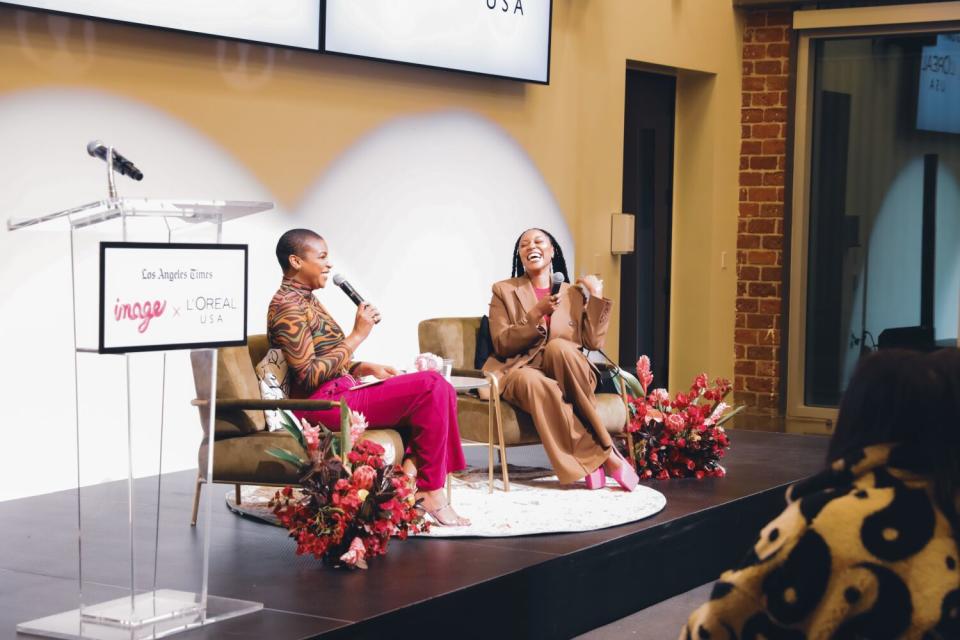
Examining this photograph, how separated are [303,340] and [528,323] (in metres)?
1.30

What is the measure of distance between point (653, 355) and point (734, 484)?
142 inches

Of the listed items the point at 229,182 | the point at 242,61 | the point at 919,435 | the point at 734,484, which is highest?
the point at 242,61

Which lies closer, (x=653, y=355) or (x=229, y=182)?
(x=229, y=182)

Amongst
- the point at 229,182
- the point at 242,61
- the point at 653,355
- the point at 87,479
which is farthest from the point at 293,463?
the point at 653,355

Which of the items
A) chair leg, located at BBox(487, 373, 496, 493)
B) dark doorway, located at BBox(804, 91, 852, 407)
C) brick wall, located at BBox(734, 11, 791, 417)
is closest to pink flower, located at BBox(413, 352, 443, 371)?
chair leg, located at BBox(487, 373, 496, 493)

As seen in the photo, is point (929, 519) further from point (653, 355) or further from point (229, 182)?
point (653, 355)

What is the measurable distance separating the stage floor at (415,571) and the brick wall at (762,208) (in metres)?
4.21

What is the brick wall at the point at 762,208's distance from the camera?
9555 mm

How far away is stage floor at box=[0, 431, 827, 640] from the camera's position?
3.54m

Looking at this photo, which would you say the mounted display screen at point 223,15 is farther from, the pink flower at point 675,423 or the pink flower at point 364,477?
the pink flower at point 675,423

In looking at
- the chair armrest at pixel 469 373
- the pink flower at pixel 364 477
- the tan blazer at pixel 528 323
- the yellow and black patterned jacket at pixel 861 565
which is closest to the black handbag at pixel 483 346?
the tan blazer at pixel 528 323

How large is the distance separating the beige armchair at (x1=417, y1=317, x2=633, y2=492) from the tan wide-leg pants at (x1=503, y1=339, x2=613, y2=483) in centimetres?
9

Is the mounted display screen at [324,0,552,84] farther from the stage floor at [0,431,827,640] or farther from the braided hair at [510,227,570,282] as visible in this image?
the stage floor at [0,431,827,640]

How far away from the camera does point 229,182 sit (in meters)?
5.84
